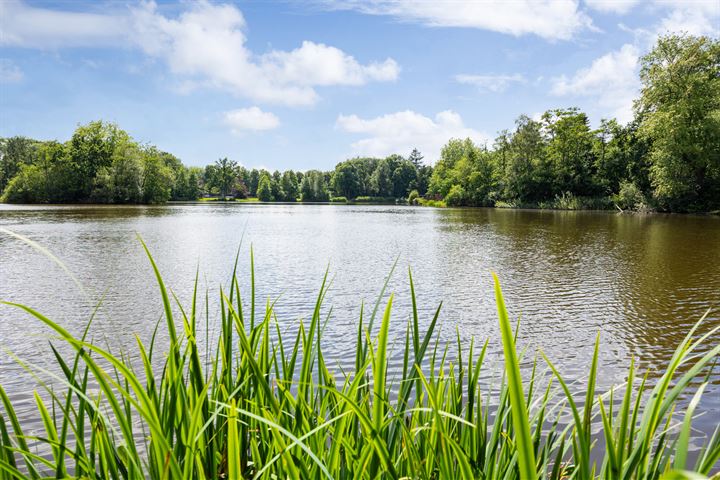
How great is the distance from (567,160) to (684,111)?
20253 mm

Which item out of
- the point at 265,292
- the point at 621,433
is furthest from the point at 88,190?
the point at 621,433

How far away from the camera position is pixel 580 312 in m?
8.88

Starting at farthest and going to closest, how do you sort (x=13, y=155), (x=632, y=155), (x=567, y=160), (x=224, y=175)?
1. (x=224, y=175)
2. (x=13, y=155)
3. (x=567, y=160)
4. (x=632, y=155)

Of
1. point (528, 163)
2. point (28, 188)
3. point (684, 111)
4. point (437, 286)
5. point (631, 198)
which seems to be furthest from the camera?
point (28, 188)

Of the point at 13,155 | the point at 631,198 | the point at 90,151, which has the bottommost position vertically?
the point at 631,198

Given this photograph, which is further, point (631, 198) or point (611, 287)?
point (631, 198)

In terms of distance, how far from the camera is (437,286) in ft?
37.2

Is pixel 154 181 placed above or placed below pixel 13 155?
below

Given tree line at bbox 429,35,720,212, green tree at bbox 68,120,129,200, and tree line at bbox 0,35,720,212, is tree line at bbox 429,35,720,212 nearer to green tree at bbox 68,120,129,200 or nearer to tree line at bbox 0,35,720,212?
tree line at bbox 0,35,720,212

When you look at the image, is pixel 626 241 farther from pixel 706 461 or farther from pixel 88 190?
pixel 88 190

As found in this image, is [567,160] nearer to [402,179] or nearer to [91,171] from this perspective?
[91,171]

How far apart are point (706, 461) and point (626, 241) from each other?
21.4 metres

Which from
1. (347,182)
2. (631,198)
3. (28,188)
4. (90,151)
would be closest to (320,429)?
(631,198)

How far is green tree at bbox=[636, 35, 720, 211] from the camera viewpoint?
34906 mm
